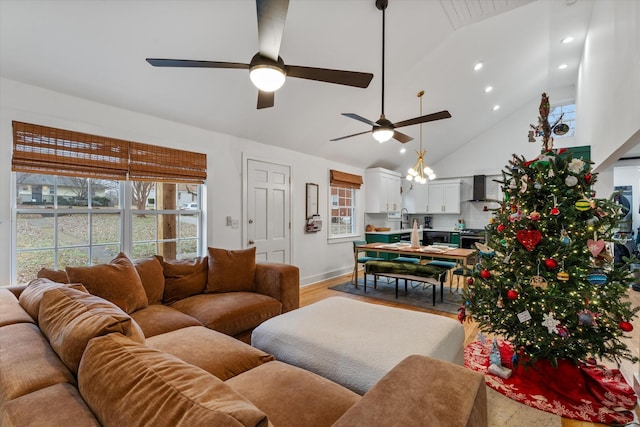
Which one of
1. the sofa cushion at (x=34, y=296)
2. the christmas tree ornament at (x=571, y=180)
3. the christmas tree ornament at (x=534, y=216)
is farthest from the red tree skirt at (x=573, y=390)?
the sofa cushion at (x=34, y=296)

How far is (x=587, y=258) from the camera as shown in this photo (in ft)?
6.61

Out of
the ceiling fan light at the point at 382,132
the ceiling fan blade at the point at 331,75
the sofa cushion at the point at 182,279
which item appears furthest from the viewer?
the ceiling fan light at the point at 382,132

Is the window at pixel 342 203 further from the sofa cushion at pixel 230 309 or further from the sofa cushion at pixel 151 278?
the sofa cushion at pixel 151 278

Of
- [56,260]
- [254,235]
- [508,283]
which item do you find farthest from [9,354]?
[254,235]

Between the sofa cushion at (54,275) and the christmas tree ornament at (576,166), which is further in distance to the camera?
the sofa cushion at (54,275)

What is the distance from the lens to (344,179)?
6.09 meters

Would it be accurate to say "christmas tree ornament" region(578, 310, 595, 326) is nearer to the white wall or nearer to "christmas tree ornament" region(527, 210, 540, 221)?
"christmas tree ornament" region(527, 210, 540, 221)

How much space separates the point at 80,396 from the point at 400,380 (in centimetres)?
104

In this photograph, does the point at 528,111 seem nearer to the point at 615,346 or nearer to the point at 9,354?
the point at 615,346

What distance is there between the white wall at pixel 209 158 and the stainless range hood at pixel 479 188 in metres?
3.11

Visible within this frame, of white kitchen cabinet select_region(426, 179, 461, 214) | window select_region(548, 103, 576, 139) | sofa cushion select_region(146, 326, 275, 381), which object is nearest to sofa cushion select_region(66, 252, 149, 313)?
sofa cushion select_region(146, 326, 275, 381)

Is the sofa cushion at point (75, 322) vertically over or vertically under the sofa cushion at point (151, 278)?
over

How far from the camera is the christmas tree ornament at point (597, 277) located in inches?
78.9

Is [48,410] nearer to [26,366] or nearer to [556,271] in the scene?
[26,366]
